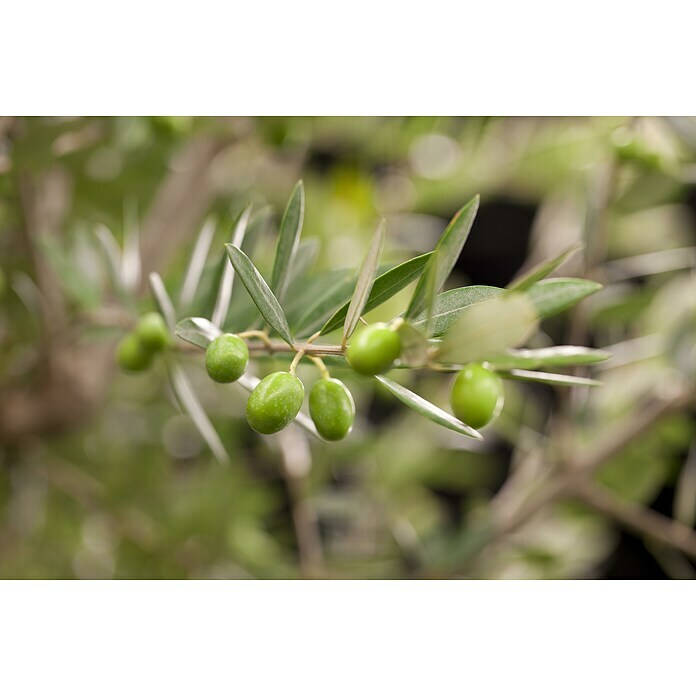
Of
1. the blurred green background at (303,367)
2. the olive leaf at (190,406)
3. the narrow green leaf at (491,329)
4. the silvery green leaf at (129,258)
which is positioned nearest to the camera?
the narrow green leaf at (491,329)

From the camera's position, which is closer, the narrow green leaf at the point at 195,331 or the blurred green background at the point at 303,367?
the narrow green leaf at the point at 195,331

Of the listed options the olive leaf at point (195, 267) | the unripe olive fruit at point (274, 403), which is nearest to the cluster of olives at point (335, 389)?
the unripe olive fruit at point (274, 403)

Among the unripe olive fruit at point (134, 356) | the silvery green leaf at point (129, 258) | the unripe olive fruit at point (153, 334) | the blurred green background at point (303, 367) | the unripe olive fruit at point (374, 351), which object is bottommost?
the blurred green background at point (303, 367)

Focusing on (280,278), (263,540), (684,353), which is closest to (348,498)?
(263,540)

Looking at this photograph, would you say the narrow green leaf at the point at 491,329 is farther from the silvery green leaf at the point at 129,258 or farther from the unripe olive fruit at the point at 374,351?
the silvery green leaf at the point at 129,258

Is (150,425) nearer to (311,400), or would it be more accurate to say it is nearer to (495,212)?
(311,400)

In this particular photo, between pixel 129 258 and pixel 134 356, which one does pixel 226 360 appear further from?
pixel 129 258
